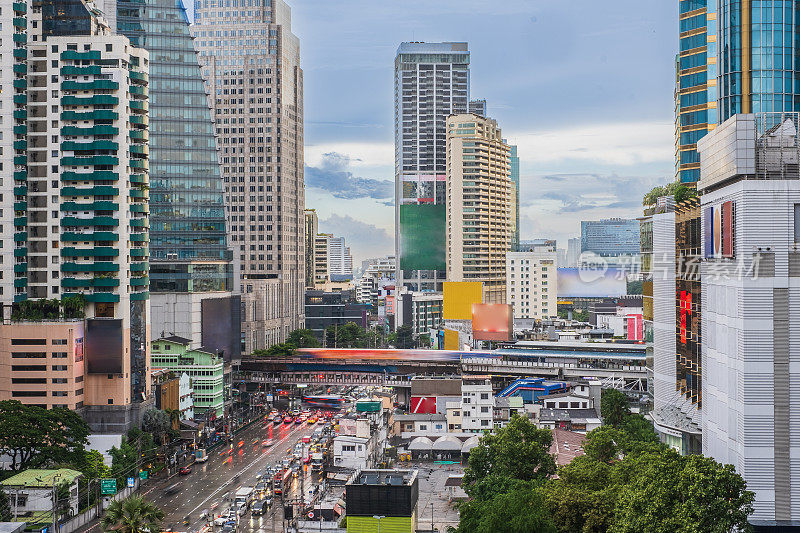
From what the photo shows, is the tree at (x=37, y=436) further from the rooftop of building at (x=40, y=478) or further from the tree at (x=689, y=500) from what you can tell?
the tree at (x=689, y=500)

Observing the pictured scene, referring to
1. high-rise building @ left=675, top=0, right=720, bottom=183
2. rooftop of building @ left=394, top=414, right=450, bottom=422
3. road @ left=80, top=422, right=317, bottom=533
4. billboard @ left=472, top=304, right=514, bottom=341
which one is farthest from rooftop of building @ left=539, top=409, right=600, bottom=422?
billboard @ left=472, top=304, right=514, bottom=341

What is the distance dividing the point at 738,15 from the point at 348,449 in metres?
37.2

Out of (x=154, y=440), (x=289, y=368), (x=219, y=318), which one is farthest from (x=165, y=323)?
(x=154, y=440)

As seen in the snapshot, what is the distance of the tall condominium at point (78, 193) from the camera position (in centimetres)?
6519

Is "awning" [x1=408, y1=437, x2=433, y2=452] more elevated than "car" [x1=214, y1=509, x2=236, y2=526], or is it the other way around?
"awning" [x1=408, y1=437, x2=433, y2=452]

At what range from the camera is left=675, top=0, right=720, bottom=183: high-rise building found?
62.0 metres

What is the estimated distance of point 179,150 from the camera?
102750 millimetres

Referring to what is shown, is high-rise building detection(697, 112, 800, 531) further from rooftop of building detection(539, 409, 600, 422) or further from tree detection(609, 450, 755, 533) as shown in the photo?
rooftop of building detection(539, 409, 600, 422)

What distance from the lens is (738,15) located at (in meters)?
56.2

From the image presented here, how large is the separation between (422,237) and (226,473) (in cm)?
13294

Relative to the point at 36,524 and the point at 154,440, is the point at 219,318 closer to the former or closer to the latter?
the point at 154,440

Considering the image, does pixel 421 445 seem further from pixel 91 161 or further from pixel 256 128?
pixel 256 128

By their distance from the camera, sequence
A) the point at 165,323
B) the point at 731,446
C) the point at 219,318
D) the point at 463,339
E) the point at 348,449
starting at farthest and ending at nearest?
the point at 463,339
the point at 219,318
the point at 165,323
the point at 348,449
the point at 731,446

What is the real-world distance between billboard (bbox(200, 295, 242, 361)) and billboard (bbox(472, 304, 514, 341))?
95.0 feet
